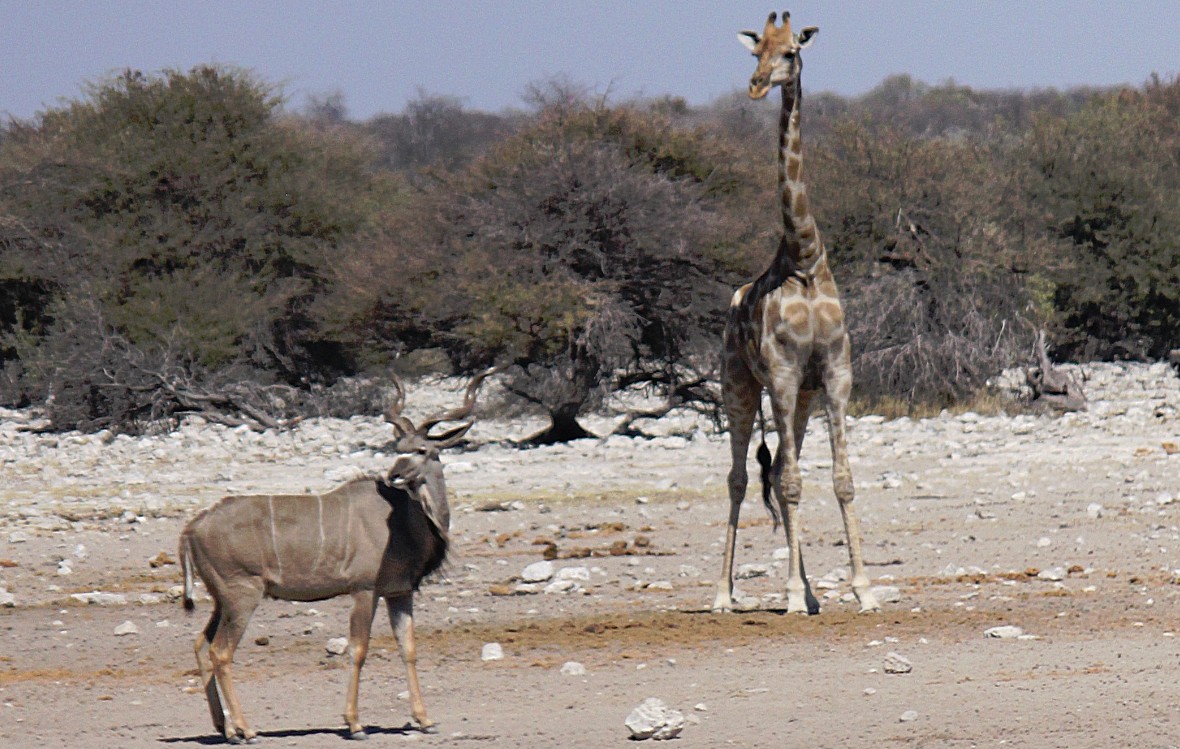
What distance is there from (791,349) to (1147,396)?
1423 cm

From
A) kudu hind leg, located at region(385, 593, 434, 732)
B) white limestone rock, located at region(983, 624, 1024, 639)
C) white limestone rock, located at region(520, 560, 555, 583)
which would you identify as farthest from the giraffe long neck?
kudu hind leg, located at region(385, 593, 434, 732)

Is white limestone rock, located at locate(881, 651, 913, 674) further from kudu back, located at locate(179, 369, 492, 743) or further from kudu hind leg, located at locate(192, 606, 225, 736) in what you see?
kudu hind leg, located at locate(192, 606, 225, 736)

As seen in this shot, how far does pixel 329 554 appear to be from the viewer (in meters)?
6.92

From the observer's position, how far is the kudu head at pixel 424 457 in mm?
6938

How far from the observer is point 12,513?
14.5 m

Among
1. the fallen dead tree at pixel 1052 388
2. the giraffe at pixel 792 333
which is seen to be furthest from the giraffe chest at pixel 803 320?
the fallen dead tree at pixel 1052 388

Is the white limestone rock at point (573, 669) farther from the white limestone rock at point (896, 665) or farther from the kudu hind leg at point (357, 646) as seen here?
the white limestone rock at point (896, 665)

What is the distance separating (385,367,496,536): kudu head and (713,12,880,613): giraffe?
2.76 metres

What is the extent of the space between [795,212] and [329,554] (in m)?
4.06

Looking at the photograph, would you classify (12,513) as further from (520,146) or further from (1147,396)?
(1147,396)

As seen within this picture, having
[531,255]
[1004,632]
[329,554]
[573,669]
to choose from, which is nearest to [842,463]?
[1004,632]

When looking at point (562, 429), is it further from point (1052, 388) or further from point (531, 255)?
point (1052, 388)

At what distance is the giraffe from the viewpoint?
9477mm

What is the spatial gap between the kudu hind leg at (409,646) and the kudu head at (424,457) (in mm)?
387
